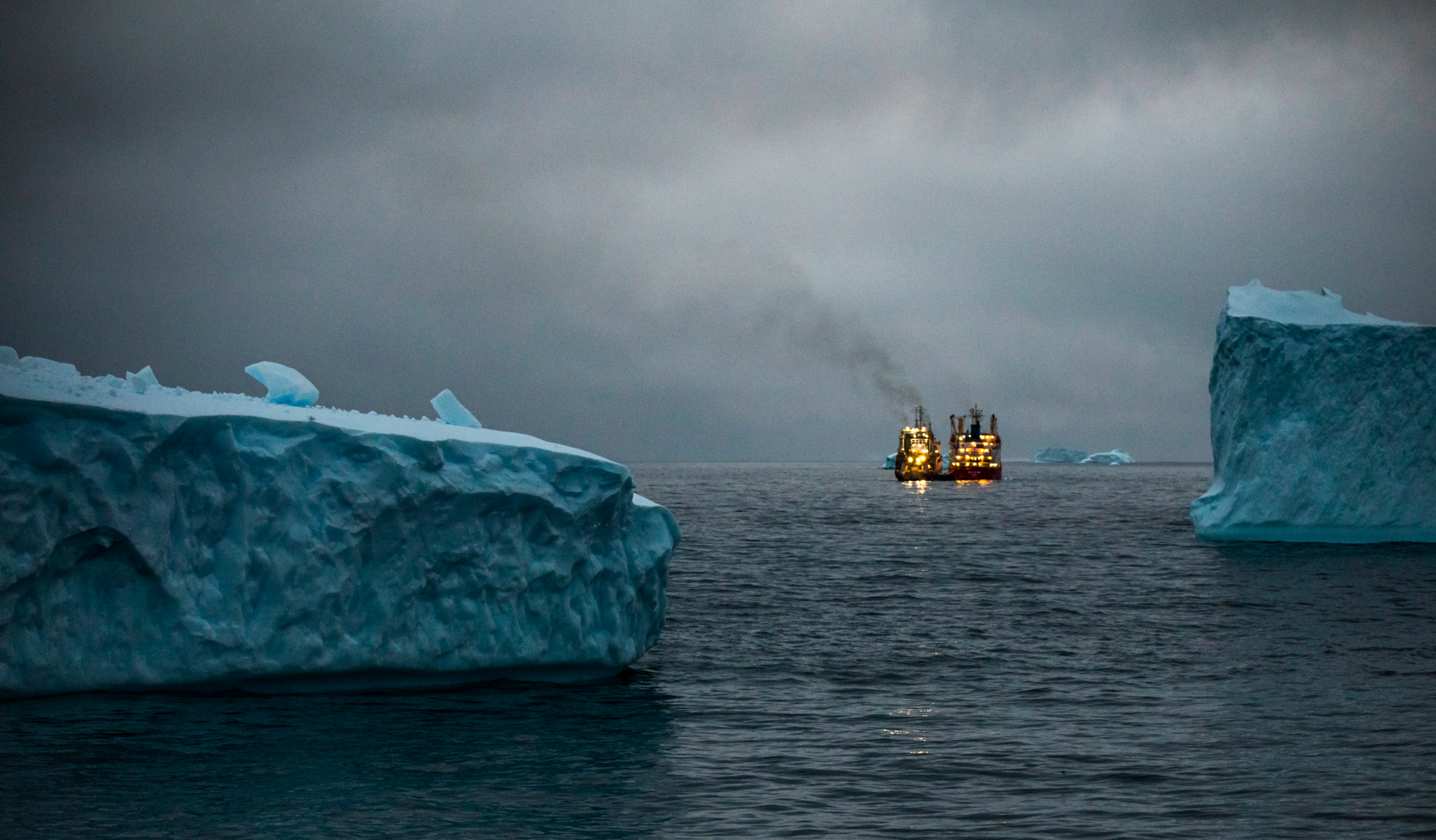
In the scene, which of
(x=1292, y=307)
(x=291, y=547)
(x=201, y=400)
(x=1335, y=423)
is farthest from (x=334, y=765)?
(x=1292, y=307)

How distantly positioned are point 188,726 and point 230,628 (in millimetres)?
1378

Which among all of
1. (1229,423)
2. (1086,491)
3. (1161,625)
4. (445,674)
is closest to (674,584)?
(1161,625)

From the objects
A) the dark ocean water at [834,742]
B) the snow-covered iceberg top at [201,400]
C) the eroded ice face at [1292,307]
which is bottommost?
the dark ocean water at [834,742]

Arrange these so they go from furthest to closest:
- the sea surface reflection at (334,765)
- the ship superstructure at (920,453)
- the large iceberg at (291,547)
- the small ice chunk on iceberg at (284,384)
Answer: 1. the ship superstructure at (920,453)
2. the small ice chunk on iceberg at (284,384)
3. the large iceberg at (291,547)
4. the sea surface reflection at (334,765)

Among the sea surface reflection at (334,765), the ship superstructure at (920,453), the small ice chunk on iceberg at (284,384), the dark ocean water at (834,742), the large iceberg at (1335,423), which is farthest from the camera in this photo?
the ship superstructure at (920,453)

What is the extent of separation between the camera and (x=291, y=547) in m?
13.2

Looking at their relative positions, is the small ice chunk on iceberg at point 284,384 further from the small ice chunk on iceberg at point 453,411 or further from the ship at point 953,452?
the ship at point 953,452

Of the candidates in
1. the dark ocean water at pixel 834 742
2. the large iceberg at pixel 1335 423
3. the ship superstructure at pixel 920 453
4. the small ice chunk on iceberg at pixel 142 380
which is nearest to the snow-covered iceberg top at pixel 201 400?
the small ice chunk on iceberg at pixel 142 380

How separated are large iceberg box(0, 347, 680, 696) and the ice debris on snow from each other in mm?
1446

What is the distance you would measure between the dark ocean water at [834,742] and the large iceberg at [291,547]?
1.72 feet

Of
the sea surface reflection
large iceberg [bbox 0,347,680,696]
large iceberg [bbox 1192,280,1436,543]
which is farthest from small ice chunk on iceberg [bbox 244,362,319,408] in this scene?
large iceberg [bbox 1192,280,1436,543]

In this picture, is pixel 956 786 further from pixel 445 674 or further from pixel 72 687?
pixel 72 687

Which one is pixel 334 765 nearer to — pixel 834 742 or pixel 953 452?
pixel 834 742

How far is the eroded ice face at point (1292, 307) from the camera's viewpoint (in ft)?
114
